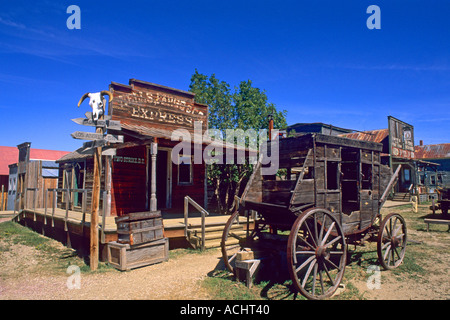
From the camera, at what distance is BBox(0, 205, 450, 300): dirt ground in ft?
16.8

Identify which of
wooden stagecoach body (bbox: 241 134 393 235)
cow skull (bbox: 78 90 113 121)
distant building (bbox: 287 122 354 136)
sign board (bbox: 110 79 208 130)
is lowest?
wooden stagecoach body (bbox: 241 134 393 235)

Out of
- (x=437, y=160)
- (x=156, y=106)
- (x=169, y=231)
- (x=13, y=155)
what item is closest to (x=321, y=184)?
(x=169, y=231)

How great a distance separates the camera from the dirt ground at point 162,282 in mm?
5125

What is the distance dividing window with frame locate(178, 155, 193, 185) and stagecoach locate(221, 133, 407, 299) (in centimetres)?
633

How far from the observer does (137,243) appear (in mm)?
6789

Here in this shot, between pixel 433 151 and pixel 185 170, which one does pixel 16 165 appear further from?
pixel 433 151

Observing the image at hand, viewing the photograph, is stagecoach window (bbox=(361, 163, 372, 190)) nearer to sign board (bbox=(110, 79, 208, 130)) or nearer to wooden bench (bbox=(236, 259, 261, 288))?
wooden bench (bbox=(236, 259, 261, 288))

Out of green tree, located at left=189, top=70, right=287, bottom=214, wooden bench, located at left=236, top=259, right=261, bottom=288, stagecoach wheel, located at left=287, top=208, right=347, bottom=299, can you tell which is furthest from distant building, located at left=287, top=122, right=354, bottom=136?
wooden bench, located at left=236, top=259, right=261, bottom=288

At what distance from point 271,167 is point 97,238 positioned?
4.30 meters

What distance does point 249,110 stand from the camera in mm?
16781

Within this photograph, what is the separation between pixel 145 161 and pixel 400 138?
952 inches

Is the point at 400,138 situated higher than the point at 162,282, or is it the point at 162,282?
the point at 400,138

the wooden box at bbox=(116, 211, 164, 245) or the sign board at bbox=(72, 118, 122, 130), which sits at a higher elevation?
the sign board at bbox=(72, 118, 122, 130)
